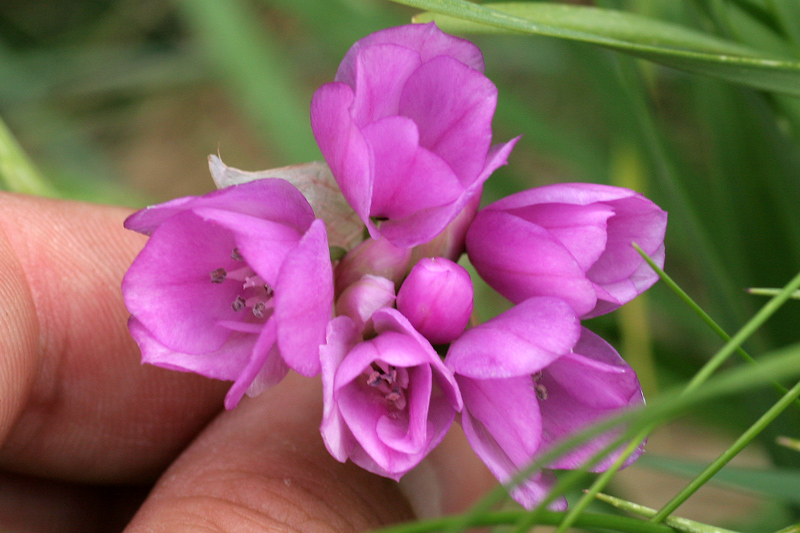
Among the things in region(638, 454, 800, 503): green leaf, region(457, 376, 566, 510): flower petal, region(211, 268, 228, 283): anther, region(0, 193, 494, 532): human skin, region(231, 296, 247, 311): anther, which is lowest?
region(0, 193, 494, 532): human skin

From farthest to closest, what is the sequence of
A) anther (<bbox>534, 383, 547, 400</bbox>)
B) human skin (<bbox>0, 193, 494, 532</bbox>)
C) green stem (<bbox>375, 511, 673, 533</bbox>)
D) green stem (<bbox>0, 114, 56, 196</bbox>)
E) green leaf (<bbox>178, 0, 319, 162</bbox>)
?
green leaf (<bbox>178, 0, 319, 162</bbox>) → green stem (<bbox>0, 114, 56, 196</bbox>) → human skin (<bbox>0, 193, 494, 532</bbox>) → anther (<bbox>534, 383, 547, 400</bbox>) → green stem (<bbox>375, 511, 673, 533</bbox>)

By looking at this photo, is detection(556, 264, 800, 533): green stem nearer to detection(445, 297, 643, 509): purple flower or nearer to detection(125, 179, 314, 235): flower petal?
detection(445, 297, 643, 509): purple flower

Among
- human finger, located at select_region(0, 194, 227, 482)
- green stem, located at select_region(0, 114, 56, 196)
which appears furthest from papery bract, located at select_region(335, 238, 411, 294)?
green stem, located at select_region(0, 114, 56, 196)

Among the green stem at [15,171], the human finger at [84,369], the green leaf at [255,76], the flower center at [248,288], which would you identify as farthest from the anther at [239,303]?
the green leaf at [255,76]

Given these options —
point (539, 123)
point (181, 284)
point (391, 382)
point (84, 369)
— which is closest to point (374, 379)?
point (391, 382)

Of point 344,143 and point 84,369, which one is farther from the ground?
point 344,143

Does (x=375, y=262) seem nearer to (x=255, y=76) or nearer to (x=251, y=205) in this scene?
(x=251, y=205)
